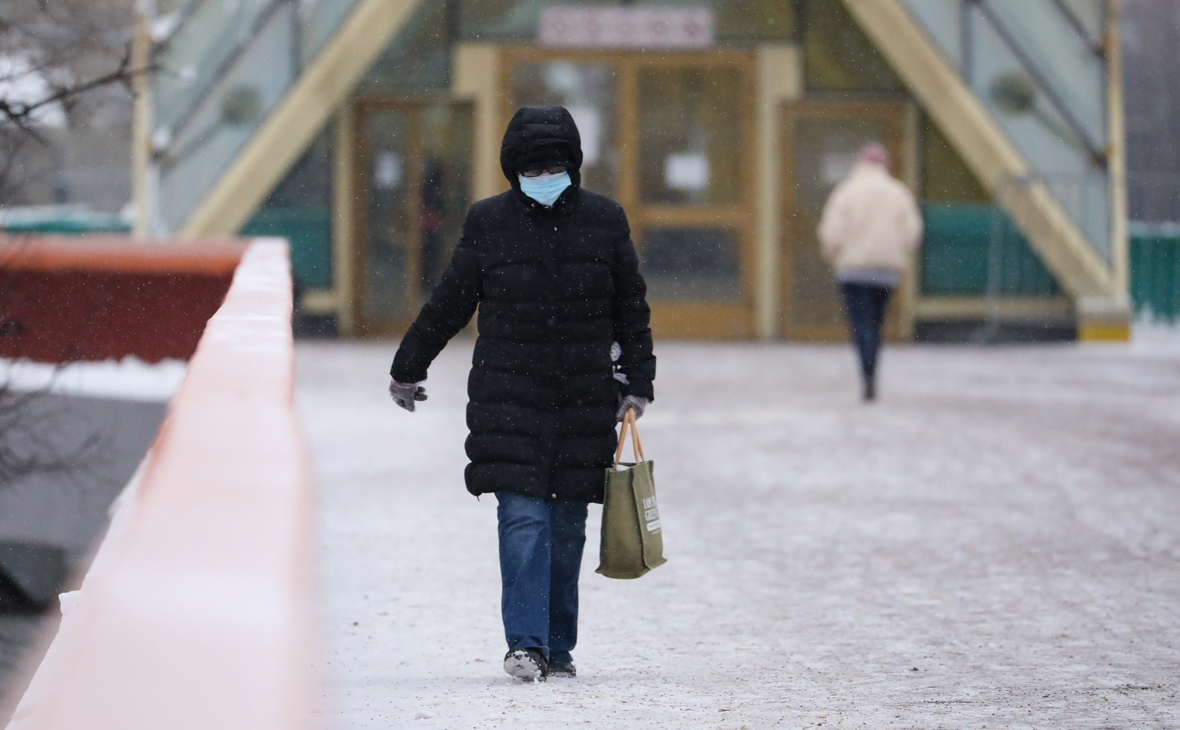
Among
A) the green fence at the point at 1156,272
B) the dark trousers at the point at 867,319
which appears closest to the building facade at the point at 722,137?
the green fence at the point at 1156,272

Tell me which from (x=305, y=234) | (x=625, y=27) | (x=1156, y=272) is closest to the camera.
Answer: (x=625, y=27)

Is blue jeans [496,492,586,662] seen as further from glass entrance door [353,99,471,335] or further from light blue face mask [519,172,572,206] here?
glass entrance door [353,99,471,335]

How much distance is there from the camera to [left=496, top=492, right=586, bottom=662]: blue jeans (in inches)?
185

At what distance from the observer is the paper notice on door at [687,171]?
18.1 metres

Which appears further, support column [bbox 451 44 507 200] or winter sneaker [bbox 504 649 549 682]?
support column [bbox 451 44 507 200]

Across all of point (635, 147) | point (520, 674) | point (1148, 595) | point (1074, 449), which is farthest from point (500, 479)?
point (635, 147)

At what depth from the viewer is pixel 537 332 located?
4.66 meters

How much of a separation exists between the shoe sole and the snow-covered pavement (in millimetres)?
61

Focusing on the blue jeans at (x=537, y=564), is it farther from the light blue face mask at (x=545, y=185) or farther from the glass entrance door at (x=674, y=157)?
the glass entrance door at (x=674, y=157)

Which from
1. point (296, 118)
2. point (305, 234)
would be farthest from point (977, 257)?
point (296, 118)

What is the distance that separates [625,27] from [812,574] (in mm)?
11851

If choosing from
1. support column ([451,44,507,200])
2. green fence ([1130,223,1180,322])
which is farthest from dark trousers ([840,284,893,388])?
green fence ([1130,223,1180,322])

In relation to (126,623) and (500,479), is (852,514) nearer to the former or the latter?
(500,479)

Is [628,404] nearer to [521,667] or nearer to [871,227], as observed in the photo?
[521,667]
